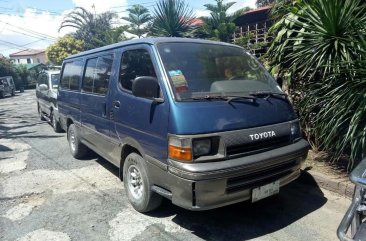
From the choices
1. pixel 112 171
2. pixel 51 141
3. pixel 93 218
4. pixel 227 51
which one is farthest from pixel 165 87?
pixel 51 141

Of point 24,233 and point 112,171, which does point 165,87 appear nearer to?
point 24,233

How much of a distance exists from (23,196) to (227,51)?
3.36 m

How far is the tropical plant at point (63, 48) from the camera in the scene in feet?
130

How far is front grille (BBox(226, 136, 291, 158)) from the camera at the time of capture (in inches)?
130

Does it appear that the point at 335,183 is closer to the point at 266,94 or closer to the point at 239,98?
the point at 266,94

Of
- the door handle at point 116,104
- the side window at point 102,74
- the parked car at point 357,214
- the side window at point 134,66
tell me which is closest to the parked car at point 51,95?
the side window at point 102,74

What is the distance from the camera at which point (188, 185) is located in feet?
10.2

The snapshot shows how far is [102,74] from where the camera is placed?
4.80m

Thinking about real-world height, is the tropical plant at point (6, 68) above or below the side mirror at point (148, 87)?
above

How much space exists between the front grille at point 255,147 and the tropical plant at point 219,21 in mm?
7860

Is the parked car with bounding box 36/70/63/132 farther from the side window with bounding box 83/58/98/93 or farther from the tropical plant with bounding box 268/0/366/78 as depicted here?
the tropical plant with bounding box 268/0/366/78

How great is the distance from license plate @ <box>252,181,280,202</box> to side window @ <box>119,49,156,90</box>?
63.2 inches

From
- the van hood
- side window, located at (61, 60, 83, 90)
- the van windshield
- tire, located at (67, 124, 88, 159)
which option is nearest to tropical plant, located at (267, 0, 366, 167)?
the van windshield

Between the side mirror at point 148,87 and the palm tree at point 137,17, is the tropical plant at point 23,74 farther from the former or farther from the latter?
the side mirror at point 148,87
